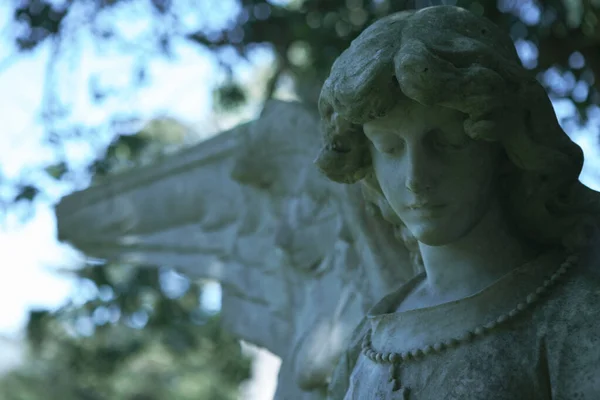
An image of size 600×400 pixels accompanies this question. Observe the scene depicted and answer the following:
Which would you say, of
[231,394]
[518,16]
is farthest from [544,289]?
[231,394]

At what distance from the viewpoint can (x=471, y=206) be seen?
2.62 meters

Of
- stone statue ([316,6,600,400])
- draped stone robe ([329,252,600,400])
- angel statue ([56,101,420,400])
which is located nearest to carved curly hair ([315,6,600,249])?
stone statue ([316,6,600,400])

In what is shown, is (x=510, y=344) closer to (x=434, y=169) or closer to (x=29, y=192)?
(x=434, y=169)

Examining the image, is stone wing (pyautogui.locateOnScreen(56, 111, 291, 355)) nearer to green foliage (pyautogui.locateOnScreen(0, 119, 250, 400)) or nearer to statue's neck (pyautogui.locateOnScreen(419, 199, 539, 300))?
green foliage (pyautogui.locateOnScreen(0, 119, 250, 400))

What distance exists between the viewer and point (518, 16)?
5.31 m

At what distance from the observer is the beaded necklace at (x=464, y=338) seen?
2508 millimetres

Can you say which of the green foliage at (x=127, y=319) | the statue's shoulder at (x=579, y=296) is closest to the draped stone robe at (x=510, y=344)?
the statue's shoulder at (x=579, y=296)

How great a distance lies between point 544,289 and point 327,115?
625 millimetres

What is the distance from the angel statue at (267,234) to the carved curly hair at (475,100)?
1.08 meters

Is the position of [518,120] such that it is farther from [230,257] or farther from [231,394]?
[231,394]

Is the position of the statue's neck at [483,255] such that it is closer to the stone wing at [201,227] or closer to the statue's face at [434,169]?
the statue's face at [434,169]

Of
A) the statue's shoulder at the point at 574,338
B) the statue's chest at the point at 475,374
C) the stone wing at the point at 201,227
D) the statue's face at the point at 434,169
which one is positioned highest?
the statue's face at the point at 434,169

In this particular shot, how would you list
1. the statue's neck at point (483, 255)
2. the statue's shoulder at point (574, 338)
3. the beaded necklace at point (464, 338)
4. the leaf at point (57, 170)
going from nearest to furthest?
the statue's shoulder at point (574, 338), the beaded necklace at point (464, 338), the statue's neck at point (483, 255), the leaf at point (57, 170)

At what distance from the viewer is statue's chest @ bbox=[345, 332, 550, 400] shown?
7.98 ft
